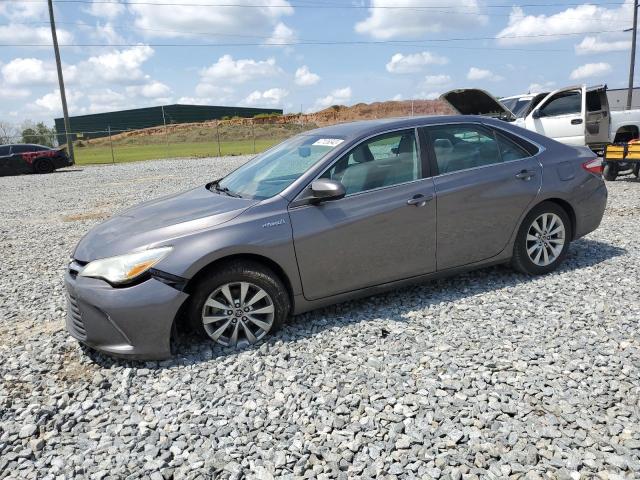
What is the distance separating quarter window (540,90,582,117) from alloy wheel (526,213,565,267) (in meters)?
8.41

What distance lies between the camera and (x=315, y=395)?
3.10 metres

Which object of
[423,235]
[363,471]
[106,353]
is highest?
[423,235]

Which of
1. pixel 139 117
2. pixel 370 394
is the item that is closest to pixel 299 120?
pixel 139 117

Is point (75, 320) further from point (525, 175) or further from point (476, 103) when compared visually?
point (476, 103)

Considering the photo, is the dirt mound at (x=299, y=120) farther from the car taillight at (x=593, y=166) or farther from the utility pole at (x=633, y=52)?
the car taillight at (x=593, y=166)

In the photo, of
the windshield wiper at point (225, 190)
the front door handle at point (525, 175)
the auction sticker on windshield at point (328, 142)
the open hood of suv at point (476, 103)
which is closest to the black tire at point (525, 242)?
the front door handle at point (525, 175)

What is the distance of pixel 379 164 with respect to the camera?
4.22 m

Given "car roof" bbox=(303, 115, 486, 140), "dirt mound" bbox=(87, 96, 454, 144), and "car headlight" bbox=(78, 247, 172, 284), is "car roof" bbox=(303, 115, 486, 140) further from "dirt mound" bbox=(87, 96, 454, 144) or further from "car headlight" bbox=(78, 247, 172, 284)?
"dirt mound" bbox=(87, 96, 454, 144)

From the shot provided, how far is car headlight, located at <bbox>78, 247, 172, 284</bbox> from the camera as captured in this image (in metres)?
3.40

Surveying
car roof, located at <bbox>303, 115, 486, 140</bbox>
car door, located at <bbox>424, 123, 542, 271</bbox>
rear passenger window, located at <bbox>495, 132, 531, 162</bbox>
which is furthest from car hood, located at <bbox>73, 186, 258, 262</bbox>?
rear passenger window, located at <bbox>495, 132, 531, 162</bbox>

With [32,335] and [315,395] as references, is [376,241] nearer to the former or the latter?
[315,395]

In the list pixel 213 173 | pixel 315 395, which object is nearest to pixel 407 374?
pixel 315 395

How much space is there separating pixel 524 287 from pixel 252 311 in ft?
8.35

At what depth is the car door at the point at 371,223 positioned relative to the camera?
3.85 meters
